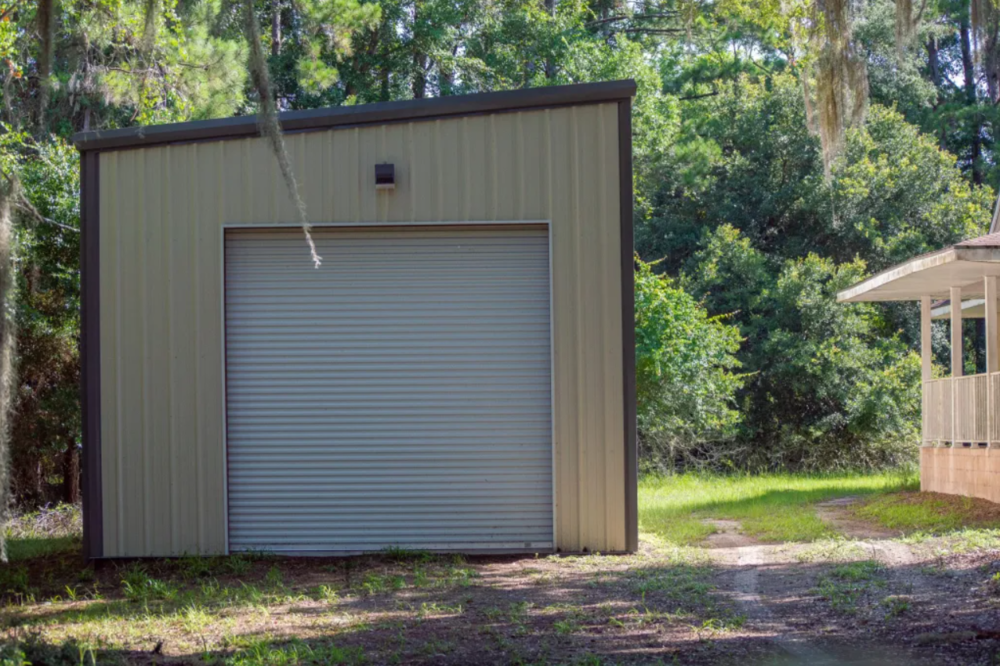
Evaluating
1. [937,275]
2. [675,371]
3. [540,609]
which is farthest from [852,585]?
[675,371]

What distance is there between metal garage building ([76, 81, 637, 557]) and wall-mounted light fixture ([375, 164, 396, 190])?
24mm

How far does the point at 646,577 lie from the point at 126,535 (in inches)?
170

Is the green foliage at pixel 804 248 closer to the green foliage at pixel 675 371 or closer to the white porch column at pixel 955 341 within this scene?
the green foliage at pixel 675 371

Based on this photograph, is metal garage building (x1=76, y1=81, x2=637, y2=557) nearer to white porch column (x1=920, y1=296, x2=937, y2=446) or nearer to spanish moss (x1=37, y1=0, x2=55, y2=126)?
spanish moss (x1=37, y1=0, x2=55, y2=126)

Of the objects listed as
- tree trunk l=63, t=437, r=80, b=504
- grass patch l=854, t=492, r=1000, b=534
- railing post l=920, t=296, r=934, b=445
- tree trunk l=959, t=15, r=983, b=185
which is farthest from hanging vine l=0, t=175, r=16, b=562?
tree trunk l=959, t=15, r=983, b=185

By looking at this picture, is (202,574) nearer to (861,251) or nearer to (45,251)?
(45,251)

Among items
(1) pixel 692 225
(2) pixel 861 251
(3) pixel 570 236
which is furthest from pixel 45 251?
(2) pixel 861 251

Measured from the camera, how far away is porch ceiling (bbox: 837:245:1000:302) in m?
11.6

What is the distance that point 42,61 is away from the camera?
6.04 metres

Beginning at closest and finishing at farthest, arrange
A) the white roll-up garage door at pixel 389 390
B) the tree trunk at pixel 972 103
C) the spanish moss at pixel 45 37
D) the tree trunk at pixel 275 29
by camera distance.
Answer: the spanish moss at pixel 45 37 < the white roll-up garage door at pixel 389 390 < the tree trunk at pixel 275 29 < the tree trunk at pixel 972 103

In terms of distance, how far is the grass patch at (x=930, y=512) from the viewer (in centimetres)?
1129

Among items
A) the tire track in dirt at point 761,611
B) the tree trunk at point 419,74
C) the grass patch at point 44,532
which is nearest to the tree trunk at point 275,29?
the tree trunk at point 419,74

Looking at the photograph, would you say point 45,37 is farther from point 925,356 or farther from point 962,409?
point 925,356

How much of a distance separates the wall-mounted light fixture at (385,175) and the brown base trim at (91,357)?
7.74 ft
